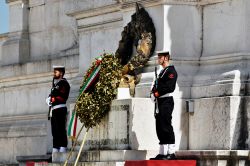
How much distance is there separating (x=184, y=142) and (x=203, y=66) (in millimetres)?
1309

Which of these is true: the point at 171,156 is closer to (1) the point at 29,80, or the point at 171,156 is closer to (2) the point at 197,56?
(2) the point at 197,56

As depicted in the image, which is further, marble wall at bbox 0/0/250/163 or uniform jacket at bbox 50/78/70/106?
uniform jacket at bbox 50/78/70/106

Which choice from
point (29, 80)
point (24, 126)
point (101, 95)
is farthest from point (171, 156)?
point (29, 80)

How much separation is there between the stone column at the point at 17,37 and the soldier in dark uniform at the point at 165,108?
26.6ft

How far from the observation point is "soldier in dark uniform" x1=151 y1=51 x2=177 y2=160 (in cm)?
1789

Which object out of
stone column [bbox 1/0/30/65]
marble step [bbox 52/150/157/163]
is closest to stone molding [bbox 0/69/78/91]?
stone column [bbox 1/0/30/65]

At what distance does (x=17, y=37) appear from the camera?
2598 cm

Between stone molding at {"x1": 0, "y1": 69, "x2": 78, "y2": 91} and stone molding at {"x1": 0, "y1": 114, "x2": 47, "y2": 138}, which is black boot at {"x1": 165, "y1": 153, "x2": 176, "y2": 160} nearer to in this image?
stone molding at {"x1": 0, "y1": 69, "x2": 78, "y2": 91}

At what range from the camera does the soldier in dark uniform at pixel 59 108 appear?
814 inches

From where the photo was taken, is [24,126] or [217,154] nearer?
[217,154]

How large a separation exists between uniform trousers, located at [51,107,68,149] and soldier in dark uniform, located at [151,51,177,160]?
311 centimetres

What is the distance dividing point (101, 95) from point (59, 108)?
6.11 feet

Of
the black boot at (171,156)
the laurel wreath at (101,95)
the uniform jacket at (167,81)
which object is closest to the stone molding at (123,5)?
the laurel wreath at (101,95)

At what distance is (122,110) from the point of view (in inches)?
733
